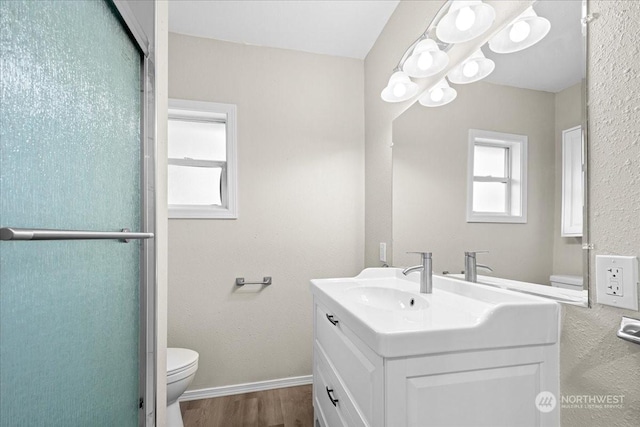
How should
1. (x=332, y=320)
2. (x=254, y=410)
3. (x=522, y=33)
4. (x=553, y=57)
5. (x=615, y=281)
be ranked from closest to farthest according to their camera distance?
(x=615, y=281)
(x=553, y=57)
(x=522, y=33)
(x=332, y=320)
(x=254, y=410)

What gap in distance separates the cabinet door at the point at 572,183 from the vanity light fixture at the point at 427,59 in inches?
27.8

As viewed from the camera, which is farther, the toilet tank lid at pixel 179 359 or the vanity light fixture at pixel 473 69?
the toilet tank lid at pixel 179 359

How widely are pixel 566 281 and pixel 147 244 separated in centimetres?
124

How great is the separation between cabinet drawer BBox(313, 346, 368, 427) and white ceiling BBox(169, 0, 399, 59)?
6.42 ft

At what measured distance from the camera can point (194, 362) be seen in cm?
174

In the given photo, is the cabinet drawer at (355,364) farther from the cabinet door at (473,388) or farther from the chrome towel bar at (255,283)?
the chrome towel bar at (255,283)

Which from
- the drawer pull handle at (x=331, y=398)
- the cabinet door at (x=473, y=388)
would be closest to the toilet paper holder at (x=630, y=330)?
the cabinet door at (x=473, y=388)

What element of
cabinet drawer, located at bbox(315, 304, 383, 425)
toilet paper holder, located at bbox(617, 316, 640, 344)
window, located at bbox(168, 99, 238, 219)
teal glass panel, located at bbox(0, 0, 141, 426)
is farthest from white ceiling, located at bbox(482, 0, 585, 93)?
window, located at bbox(168, 99, 238, 219)

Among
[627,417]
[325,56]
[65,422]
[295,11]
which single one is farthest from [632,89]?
[325,56]

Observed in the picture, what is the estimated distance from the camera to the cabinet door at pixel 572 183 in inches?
33.2

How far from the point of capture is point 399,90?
1.70 metres

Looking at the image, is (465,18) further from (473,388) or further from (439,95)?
(473,388)

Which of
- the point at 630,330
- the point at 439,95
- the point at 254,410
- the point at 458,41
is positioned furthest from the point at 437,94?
the point at 254,410

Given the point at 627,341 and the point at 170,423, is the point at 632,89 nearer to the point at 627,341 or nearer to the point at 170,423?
the point at 627,341
